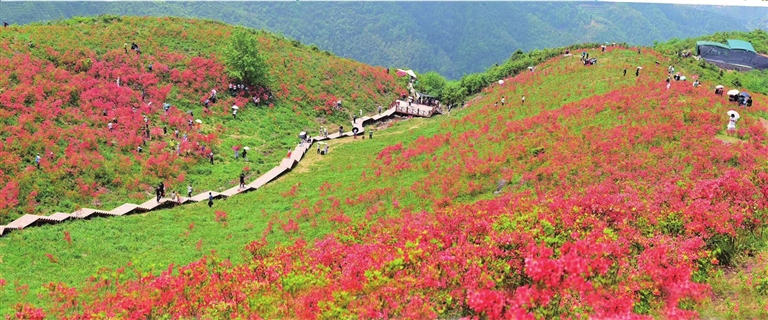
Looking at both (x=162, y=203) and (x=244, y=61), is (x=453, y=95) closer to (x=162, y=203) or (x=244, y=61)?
(x=244, y=61)

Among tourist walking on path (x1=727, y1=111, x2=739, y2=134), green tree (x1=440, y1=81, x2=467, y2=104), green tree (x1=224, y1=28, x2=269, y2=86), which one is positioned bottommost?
green tree (x1=440, y1=81, x2=467, y2=104)

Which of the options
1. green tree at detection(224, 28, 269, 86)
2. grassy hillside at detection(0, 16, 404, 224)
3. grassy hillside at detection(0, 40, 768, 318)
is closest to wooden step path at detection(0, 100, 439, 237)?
grassy hillside at detection(0, 40, 768, 318)

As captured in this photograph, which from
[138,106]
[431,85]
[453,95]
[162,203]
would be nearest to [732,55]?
[453,95]

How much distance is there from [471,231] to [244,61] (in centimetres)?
4648

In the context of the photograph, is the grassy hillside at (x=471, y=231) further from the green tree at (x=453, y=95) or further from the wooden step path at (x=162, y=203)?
the green tree at (x=453, y=95)

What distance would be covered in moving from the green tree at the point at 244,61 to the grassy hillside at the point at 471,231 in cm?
1998

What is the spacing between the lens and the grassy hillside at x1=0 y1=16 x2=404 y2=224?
112 ft

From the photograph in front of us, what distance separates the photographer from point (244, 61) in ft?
185

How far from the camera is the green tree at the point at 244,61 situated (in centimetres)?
5656

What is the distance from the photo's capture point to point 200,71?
184ft

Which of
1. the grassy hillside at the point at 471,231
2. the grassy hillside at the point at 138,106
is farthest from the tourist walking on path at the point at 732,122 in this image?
the grassy hillside at the point at 138,106

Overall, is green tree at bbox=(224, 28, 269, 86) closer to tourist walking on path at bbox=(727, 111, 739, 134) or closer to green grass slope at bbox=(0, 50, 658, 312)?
green grass slope at bbox=(0, 50, 658, 312)

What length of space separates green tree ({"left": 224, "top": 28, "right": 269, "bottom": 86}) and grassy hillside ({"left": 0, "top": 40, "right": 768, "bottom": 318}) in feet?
65.5

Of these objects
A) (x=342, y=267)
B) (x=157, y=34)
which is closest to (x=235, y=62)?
(x=157, y=34)
